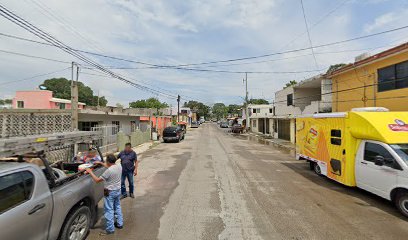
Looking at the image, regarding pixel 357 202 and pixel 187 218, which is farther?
pixel 357 202

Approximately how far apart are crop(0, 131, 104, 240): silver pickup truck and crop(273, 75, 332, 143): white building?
19986 millimetres

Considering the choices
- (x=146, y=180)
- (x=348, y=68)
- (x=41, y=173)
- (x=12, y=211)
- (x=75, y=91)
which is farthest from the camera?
(x=348, y=68)

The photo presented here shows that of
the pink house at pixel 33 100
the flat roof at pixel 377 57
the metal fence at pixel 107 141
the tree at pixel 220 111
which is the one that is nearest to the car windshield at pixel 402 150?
the flat roof at pixel 377 57

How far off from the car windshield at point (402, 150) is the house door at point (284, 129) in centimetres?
2046

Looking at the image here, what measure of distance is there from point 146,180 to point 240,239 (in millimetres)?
5535

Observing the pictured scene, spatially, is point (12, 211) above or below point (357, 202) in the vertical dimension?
above

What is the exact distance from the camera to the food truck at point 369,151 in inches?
251

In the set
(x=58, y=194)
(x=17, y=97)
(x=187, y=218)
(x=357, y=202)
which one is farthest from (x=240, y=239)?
(x=17, y=97)

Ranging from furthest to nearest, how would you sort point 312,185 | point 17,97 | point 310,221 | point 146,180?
point 17,97 < point 146,180 < point 312,185 < point 310,221

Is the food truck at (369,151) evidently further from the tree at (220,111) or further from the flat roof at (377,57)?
the tree at (220,111)

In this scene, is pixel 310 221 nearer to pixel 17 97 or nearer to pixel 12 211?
pixel 12 211

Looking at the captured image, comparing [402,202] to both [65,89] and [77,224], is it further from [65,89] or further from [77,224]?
[65,89]

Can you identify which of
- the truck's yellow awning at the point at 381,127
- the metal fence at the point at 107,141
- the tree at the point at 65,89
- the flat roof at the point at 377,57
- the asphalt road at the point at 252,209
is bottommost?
the asphalt road at the point at 252,209

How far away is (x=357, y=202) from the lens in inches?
276
